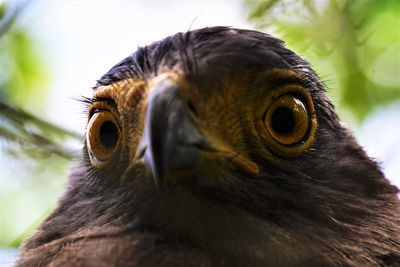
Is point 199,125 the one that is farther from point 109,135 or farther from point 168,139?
point 109,135

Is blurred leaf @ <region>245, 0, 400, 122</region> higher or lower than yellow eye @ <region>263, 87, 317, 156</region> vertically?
higher

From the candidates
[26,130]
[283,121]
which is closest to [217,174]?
[283,121]

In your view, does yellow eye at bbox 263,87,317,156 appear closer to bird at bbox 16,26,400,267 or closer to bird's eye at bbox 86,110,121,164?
bird at bbox 16,26,400,267

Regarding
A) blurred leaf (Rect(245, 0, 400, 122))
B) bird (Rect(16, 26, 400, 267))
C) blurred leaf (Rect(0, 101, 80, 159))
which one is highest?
blurred leaf (Rect(245, 0, 400, 122))

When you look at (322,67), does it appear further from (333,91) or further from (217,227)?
(217,227)

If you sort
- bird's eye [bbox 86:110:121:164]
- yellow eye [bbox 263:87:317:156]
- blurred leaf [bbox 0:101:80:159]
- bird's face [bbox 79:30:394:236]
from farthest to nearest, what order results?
blurred leaf [bbox 0:101:80:159] → bird's eye [bbox 86:110:121:164] → yellow eye [bbox 263:87:317:156] → bird's face [bbox 79:30:394:236]

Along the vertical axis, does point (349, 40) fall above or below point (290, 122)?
above

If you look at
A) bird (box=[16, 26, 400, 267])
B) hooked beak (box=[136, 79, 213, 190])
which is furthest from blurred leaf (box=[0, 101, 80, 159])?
hooked beak (box=[136, 79, 213, 190])
